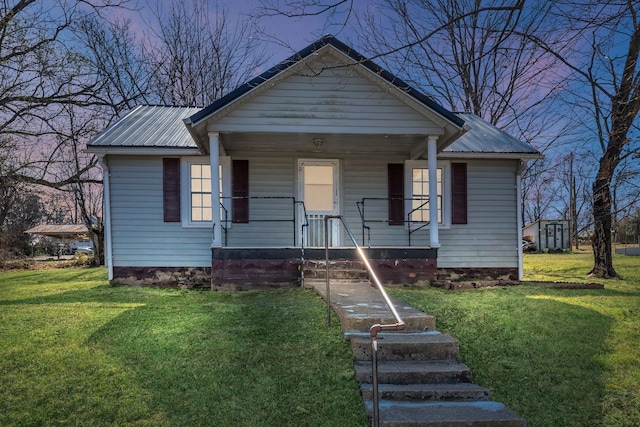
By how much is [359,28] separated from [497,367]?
13194 millimetres

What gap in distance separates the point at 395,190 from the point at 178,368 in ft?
22.7

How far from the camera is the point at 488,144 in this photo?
9.72m

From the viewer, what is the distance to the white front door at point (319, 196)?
9547mm

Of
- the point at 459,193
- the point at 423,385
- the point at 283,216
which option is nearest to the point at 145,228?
the point at 283,216

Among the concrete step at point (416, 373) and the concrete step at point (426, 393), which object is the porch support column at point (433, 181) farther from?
the concrete step at point (426, 393)

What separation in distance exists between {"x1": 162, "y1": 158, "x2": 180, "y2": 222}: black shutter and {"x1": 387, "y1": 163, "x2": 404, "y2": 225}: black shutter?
4932mm

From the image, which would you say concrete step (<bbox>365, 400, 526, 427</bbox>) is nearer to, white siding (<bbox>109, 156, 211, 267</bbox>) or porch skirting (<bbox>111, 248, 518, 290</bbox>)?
porch skirting (<bbox>111, 248, 518, 290</bbox>)

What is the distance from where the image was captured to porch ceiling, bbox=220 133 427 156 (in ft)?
26.9

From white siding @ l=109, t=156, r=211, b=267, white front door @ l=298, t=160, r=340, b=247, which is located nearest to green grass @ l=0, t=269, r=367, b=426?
white siding @ l=109, t=156, r=211, b=267

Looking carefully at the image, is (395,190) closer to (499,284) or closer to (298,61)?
(499,284)

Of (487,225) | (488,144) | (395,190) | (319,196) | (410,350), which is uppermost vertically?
(488,144)

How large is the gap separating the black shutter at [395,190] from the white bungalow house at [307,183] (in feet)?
0.08

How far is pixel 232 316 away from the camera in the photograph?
5.34 metres

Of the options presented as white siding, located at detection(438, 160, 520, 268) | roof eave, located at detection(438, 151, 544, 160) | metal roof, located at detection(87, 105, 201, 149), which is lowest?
white siding, located at detection(438, 160, 520, 268)
